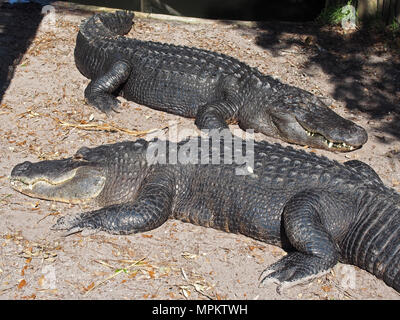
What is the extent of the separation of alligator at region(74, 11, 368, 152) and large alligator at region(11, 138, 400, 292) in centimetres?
106

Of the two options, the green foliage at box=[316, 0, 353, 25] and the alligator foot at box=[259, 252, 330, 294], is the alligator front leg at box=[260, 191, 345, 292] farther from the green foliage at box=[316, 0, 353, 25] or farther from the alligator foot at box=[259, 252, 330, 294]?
Answer: the green foliage at box=[316, 0, 353, 25]

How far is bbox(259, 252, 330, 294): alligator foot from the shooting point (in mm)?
3756

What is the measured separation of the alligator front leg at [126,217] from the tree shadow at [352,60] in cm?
315

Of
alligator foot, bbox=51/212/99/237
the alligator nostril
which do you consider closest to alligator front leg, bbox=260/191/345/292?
alligator foot, bbox=51/212/99/237

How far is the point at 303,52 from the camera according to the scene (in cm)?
769

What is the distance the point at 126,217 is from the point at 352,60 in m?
4.75

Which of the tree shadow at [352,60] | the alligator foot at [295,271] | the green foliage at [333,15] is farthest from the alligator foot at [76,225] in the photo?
the green foliage at [333,15]

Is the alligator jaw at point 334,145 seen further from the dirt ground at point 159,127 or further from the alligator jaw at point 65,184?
the alligator jaw at point 65,184

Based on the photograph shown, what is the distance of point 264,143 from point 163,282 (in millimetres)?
1644

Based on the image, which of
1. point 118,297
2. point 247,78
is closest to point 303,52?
point 247,78

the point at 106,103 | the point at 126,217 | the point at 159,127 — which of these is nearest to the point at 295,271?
the point at 126,217

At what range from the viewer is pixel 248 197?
4.23m

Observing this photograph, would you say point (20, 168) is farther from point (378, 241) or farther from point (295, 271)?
point (378, 241)

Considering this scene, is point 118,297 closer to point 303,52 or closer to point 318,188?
point 318,188
